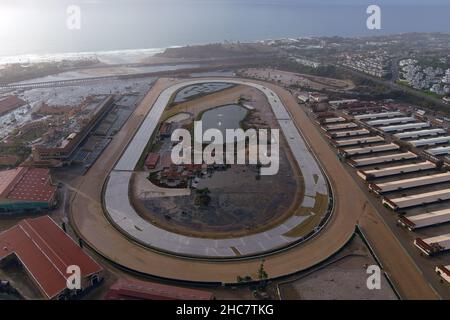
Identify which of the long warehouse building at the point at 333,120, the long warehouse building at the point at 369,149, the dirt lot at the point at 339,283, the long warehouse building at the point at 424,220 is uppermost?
the long warehouse building at the point at 333,120

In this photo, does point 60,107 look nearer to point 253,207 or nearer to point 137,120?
point 137,120

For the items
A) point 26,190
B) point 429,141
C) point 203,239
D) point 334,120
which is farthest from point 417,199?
point 26,190

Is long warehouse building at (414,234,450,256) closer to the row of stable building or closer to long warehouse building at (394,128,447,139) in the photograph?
the row of stable building

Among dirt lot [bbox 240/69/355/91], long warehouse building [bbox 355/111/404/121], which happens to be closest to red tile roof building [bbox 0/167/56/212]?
long warehouse building [bbox 355/111/404/121]

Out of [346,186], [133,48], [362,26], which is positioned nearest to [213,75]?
[133,48]

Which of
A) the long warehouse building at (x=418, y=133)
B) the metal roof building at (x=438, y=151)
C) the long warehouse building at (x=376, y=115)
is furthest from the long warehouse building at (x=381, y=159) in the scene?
the long warehouse building at (x=376, y=115)

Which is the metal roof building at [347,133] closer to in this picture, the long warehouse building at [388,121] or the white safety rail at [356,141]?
the white safety rail at [356,141]

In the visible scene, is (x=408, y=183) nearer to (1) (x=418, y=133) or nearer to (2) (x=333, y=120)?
(1) (x=418, y=133)
